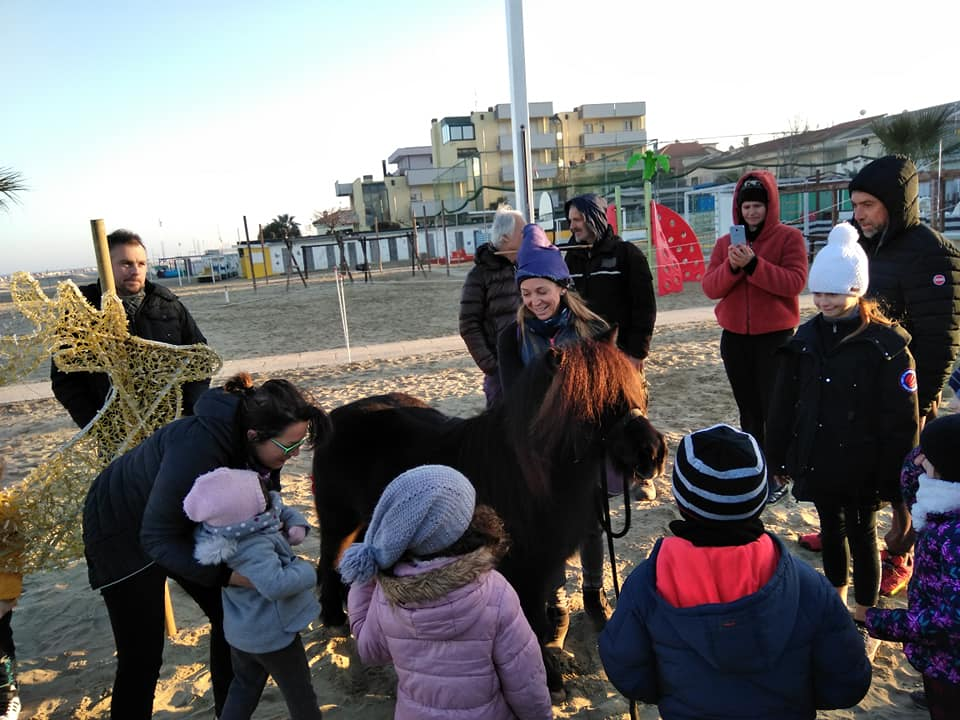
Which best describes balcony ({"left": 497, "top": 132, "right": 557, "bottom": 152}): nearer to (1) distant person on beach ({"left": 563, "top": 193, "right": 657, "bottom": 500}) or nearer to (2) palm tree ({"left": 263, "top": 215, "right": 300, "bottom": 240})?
(2) palm tree ({"left": 263, "top": 215, "right": 300, "bottom": 240})

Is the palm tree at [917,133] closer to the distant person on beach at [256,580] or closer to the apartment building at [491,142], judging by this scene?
the distant person on beach at [256,580]

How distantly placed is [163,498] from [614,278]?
91.4 inches

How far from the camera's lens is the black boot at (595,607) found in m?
2.76

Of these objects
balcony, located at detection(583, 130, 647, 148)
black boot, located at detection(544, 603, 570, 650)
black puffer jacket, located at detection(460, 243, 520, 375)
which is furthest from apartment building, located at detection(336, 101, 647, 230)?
black boot, located at detection(544, 603, 570, 650)

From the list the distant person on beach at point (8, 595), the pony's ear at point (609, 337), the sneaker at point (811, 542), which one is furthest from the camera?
the sneaker at point (811, 542)

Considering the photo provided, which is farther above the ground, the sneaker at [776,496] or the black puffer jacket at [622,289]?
the black puffer jacket at [622,289]

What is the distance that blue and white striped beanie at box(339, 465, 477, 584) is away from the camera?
1.37m

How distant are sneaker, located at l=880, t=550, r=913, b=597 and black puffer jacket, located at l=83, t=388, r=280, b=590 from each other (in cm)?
276

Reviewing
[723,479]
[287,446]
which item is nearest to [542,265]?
[287,446]

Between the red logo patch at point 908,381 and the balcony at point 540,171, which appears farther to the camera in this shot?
the balcony at point 540,171

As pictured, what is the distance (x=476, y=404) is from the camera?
6.52 meters

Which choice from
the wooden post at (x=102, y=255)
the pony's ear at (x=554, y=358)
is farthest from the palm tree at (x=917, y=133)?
the wooden post at (x=102, y=255)

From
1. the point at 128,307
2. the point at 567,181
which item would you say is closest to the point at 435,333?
the point at 128,307

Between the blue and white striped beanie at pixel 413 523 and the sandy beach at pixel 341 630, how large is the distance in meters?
0.89
